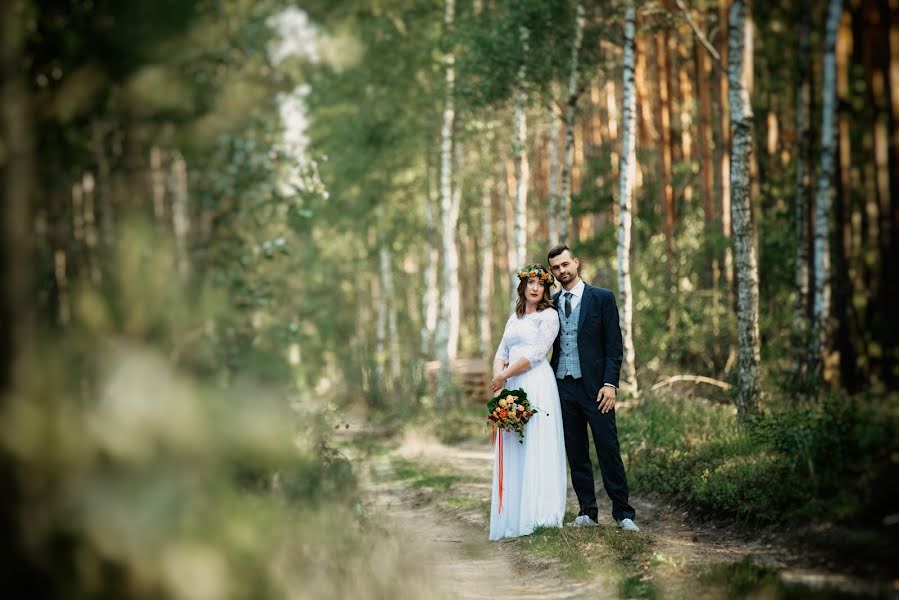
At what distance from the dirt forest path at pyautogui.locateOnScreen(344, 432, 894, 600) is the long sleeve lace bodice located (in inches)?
64.5

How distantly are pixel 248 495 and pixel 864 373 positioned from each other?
13.8m

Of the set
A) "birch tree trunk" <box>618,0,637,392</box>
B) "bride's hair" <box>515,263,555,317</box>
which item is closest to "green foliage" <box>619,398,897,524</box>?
"bride's hair" <box>515,263,555,317</box>

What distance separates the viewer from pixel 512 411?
8.22 m

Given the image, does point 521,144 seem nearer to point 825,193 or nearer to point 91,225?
point 825,193

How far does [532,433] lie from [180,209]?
411 centimetres

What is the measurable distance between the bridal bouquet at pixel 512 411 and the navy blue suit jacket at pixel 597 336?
0.46 metres

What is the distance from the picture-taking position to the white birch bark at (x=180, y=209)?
523cm

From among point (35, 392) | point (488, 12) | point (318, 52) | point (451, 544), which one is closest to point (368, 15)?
point (488, 12)

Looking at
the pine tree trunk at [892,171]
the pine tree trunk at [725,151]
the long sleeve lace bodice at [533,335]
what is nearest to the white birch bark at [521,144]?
the pine tree trunk at [725,151]

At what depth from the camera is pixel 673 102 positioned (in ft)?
78.3

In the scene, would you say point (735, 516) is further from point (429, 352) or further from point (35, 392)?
point (429, 352)

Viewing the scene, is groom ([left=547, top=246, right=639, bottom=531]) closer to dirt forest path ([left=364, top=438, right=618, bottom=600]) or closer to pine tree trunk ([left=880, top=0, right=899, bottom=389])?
dirt forest path ([left=364, top=438, right=618, bottom=600])

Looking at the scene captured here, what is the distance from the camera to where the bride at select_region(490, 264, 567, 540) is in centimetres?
829

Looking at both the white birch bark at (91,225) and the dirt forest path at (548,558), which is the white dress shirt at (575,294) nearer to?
the dirt forest path at (548,558)
